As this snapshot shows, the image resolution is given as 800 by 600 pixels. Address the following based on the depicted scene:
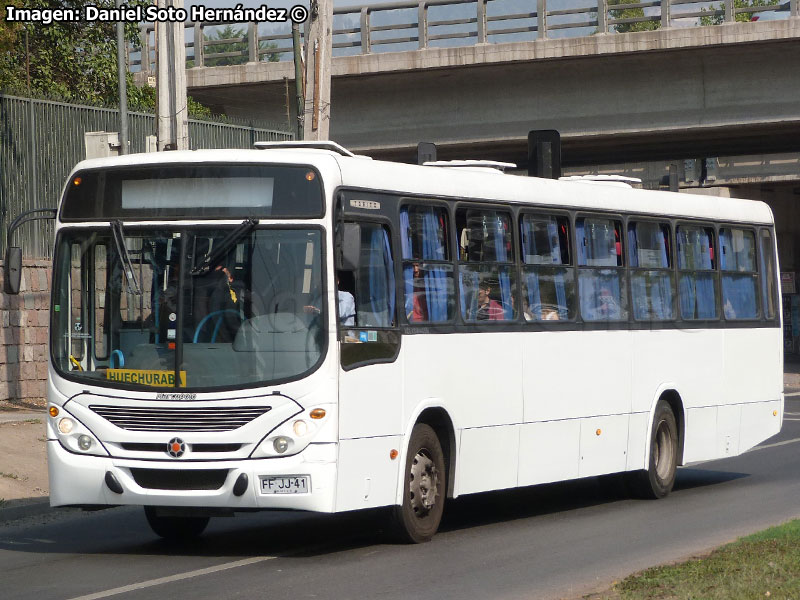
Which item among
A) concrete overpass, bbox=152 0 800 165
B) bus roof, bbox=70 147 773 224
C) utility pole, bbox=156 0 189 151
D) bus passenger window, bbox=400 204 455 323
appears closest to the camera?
bus roof, bbox=70 147 773 224

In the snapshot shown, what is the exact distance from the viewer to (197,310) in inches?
415

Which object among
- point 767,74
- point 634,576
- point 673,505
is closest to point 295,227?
point 634,576

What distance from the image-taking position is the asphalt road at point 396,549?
30.7ft

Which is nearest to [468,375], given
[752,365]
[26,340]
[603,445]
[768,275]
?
[603,445]

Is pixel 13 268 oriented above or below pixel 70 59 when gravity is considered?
below

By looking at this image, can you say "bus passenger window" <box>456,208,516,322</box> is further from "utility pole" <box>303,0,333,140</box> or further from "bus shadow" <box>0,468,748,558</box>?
"utility pole" <box>303,0,333,140</box>

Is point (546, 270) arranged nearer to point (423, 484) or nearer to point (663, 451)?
point (423, 484)

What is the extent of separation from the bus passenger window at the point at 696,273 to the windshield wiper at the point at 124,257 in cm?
662

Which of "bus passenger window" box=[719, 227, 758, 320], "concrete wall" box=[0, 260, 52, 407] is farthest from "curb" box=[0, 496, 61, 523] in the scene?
"concrete wall" box=[0, 260, 52, 407]

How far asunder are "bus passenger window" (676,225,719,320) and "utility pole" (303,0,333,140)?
5.14 meters

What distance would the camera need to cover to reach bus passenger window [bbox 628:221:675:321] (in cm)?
1474

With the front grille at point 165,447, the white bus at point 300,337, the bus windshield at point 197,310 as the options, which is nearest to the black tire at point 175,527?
the white bus at point 300,337

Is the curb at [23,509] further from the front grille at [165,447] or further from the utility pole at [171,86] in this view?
the utility pole at [171,86]

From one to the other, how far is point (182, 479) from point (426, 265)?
2.58 meters
